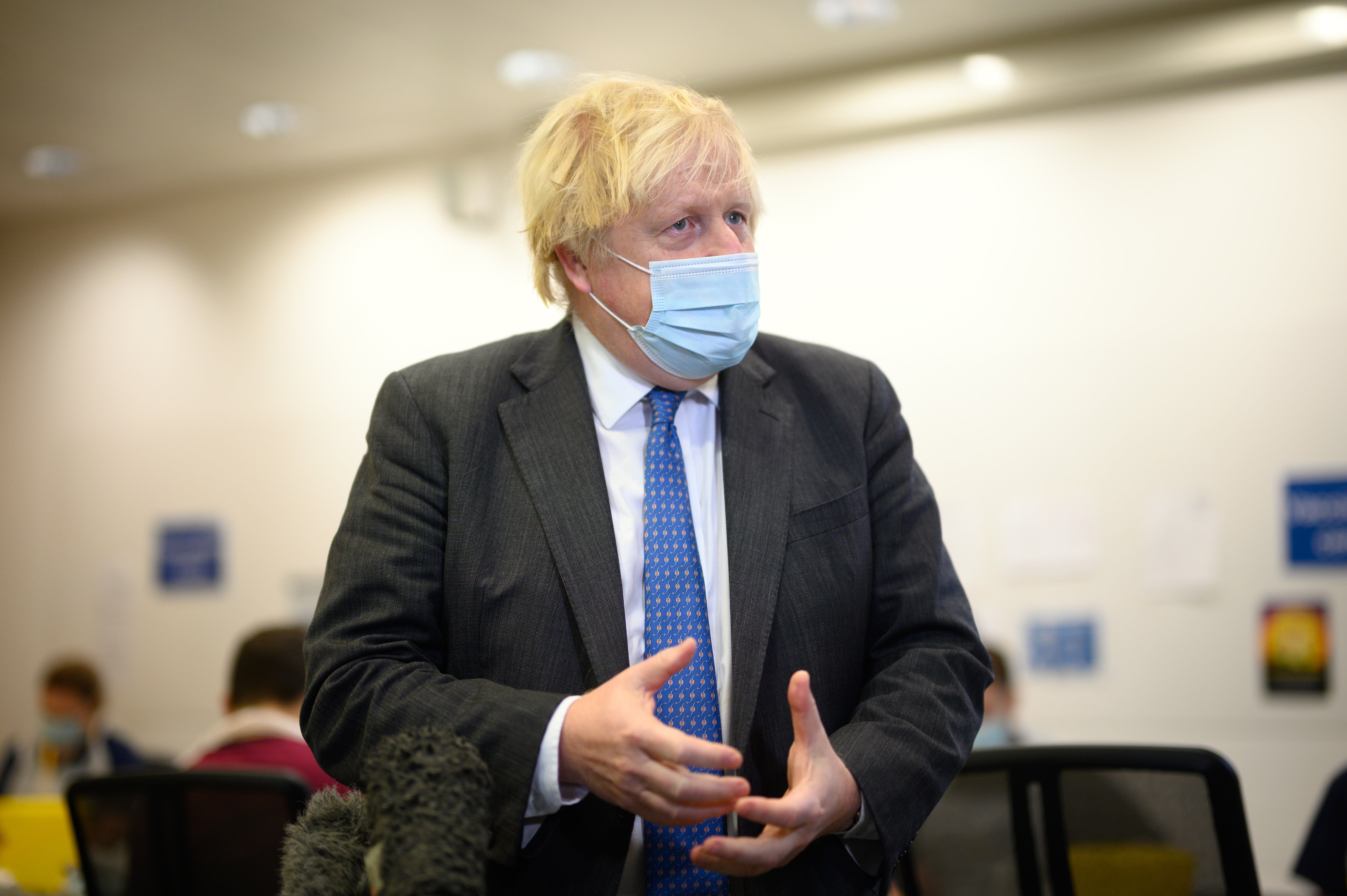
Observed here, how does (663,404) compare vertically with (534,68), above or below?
below

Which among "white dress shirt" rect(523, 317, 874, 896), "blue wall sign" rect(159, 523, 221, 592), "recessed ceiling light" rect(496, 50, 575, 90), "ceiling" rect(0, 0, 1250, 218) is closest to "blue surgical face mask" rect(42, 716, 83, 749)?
"blue wall sign" rect(159, 523, 221, 592)

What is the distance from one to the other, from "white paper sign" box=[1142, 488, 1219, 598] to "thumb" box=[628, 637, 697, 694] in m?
3.35

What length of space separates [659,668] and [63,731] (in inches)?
168

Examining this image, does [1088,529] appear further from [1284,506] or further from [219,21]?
[219,21]

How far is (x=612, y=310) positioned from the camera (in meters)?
1.36

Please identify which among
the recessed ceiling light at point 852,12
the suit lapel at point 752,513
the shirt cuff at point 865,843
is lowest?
the shirt cuff at point 865,843

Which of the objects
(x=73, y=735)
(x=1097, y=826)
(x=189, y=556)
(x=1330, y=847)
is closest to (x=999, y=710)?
(x=1330, y=847)

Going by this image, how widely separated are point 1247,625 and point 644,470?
325cm

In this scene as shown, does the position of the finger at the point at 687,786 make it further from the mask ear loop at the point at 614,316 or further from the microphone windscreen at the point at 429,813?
the mask ear loop at the point at 614,316

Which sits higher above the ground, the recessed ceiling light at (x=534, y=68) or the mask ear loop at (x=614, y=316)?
the recessed ceiling light at (x=534, y=68)

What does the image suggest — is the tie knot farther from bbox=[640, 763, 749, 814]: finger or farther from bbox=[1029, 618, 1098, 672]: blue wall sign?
bbox=[1029, 618, 1098, 672]: blue wall sign

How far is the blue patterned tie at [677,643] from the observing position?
1.20 meters

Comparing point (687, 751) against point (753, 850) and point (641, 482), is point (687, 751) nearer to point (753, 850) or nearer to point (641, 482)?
point (753, 850)

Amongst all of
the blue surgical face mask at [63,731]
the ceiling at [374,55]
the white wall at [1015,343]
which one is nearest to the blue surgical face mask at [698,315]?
the ceiling at [374,55]
